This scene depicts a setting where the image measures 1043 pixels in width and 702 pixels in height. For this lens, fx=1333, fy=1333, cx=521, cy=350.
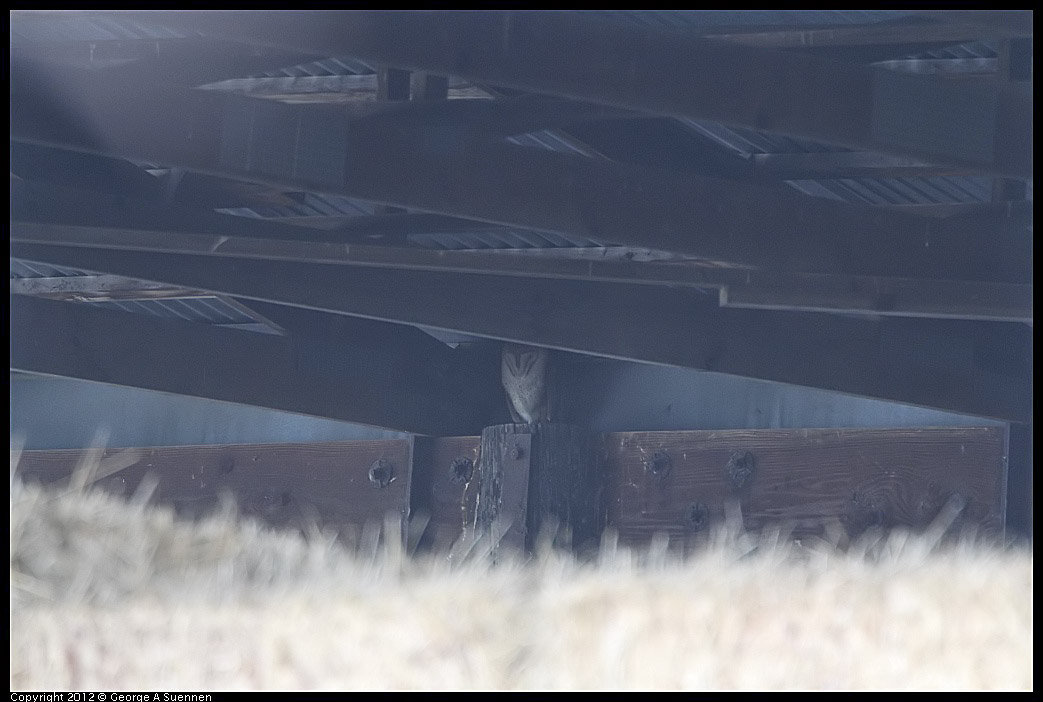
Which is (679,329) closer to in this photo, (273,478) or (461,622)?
(273,478)

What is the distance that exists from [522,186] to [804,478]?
3.17 ft

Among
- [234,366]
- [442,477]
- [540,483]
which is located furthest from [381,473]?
[234,366]

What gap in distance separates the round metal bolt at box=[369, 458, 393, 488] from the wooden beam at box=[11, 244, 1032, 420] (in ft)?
1.16

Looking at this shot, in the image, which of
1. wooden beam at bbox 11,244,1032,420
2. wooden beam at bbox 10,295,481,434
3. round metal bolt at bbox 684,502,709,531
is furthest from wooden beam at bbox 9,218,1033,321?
round metal bolt at bbox 684,502,709,531

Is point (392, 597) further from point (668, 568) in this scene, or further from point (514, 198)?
point (514, 198)

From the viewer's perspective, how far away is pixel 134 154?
2.63 metres

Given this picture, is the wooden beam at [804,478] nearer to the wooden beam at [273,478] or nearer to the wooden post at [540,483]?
the wooden post at [540,483]

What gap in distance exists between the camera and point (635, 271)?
9.38ft

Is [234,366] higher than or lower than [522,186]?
lower

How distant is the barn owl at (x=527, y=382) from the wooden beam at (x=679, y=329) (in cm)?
7

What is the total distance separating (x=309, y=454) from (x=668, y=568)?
0.81m

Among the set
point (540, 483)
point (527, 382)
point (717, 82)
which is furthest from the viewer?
point (717, 82)

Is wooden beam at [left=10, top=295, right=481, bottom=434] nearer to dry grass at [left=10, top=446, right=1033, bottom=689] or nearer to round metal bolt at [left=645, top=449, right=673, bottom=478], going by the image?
round metal bolt at [left=645, top=449, right=673, bottom=478]
